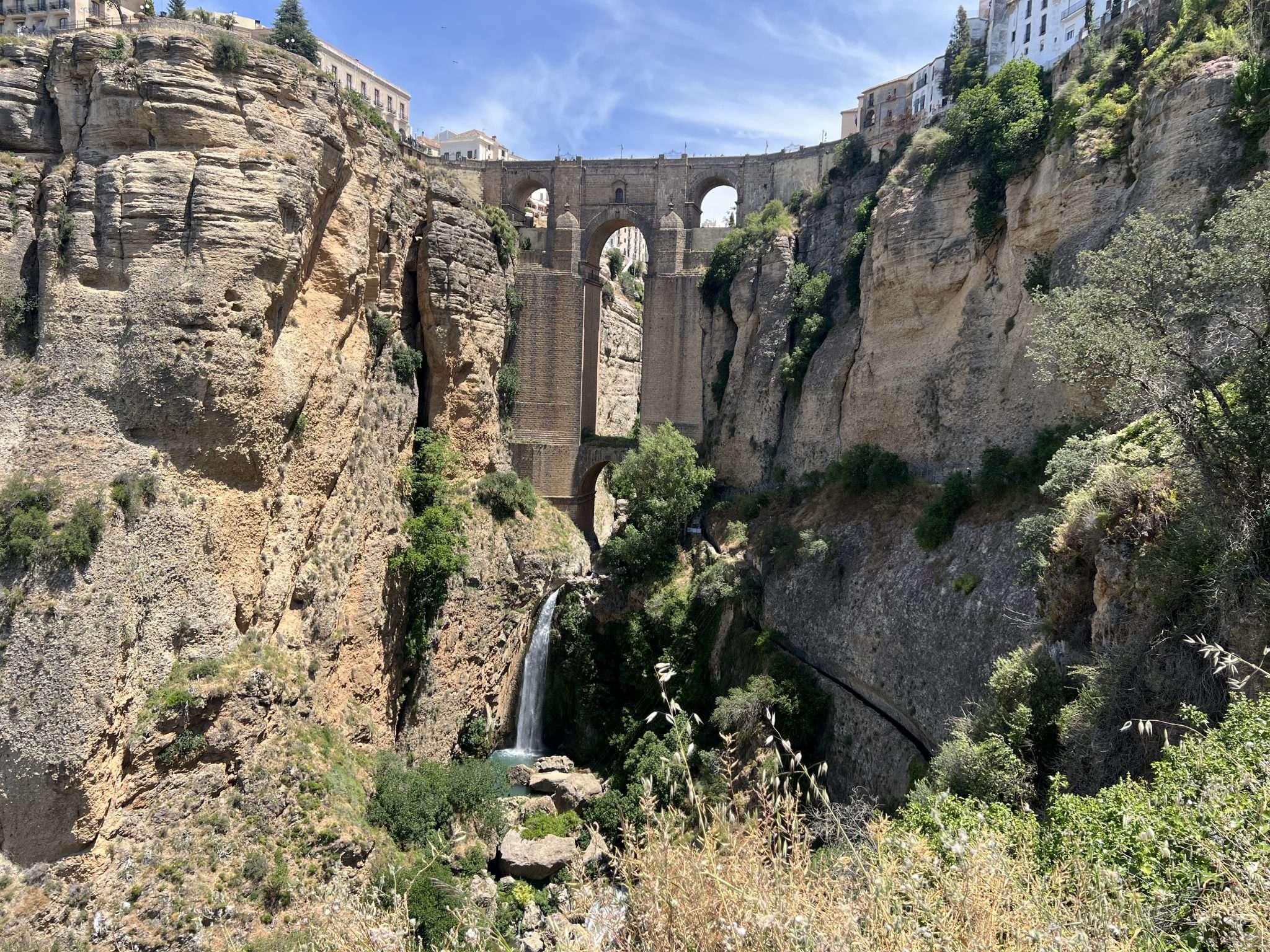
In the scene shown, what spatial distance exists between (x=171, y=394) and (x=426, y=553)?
7.62 m

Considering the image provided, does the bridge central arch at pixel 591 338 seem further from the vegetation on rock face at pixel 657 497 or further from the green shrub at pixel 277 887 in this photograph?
the green shrub at pixel 277 887

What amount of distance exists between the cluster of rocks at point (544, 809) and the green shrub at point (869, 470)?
9.77 metres

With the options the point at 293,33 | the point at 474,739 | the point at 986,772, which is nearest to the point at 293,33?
the point at 293,33

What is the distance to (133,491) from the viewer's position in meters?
13.3

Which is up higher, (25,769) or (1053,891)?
(1053,891)

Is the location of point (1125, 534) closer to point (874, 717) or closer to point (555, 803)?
point (874, 717)

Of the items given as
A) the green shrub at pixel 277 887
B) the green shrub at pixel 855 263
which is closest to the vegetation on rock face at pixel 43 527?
the green shrub at pixel 277 887

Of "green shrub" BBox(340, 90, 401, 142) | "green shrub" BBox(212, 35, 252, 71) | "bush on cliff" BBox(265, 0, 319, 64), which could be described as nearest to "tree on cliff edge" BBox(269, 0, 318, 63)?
"bush on cliff" BBox(265, 0, 319, 64)

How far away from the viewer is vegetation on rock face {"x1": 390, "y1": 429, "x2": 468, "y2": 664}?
20.0m

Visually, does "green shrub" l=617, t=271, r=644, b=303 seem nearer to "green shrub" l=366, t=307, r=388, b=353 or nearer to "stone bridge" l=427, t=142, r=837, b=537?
"stone bridge" l=427, t=142, r=837, b=537

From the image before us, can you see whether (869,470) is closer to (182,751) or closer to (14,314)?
(182,751)

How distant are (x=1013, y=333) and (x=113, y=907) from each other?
18894mm

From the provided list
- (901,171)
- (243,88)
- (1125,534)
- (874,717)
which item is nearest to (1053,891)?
(1125,534)

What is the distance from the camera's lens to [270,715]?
47.2 feet
